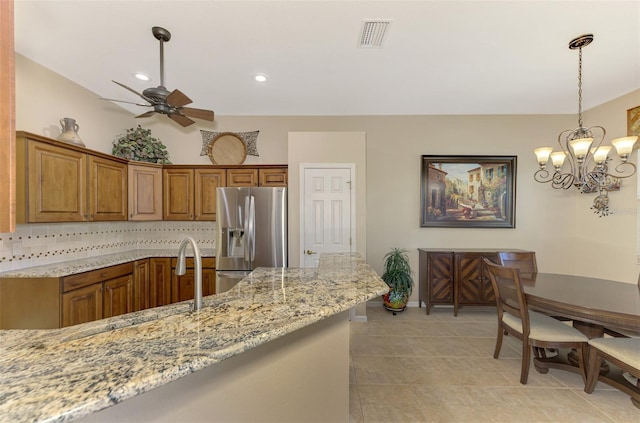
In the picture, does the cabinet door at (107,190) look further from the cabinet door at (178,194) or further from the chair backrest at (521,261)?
the chair backrest at (521,261)

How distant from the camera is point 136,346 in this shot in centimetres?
73

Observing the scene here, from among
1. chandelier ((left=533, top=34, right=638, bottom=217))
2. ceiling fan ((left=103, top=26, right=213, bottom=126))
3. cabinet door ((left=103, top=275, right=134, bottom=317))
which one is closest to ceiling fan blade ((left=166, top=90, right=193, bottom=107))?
ceiling fan ((left=103, top=26, right=213, bottom=126))

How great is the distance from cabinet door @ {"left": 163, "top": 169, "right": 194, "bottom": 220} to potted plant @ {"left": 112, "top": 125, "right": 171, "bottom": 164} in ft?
0.84

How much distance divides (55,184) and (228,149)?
2072 millimetres

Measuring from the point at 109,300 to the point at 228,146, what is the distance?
2515 mm

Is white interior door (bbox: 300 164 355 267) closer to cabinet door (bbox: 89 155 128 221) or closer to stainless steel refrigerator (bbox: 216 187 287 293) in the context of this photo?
stainless steel refrigerator (bbox: 216 187 287 293)

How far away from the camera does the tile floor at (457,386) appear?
6.07 feet

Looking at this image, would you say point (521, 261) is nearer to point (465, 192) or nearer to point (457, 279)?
point (457, 279)

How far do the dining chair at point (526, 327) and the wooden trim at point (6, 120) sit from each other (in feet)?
9.29

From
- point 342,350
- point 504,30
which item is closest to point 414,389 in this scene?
point 342,350

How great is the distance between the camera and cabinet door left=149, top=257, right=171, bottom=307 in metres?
3.47

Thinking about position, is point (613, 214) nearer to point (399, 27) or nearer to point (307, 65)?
point (399, 27)

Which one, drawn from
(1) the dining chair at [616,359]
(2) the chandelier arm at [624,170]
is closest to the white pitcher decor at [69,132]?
(1) the dining chair at [616,359]

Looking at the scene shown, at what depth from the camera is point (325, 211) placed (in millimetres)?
3598
